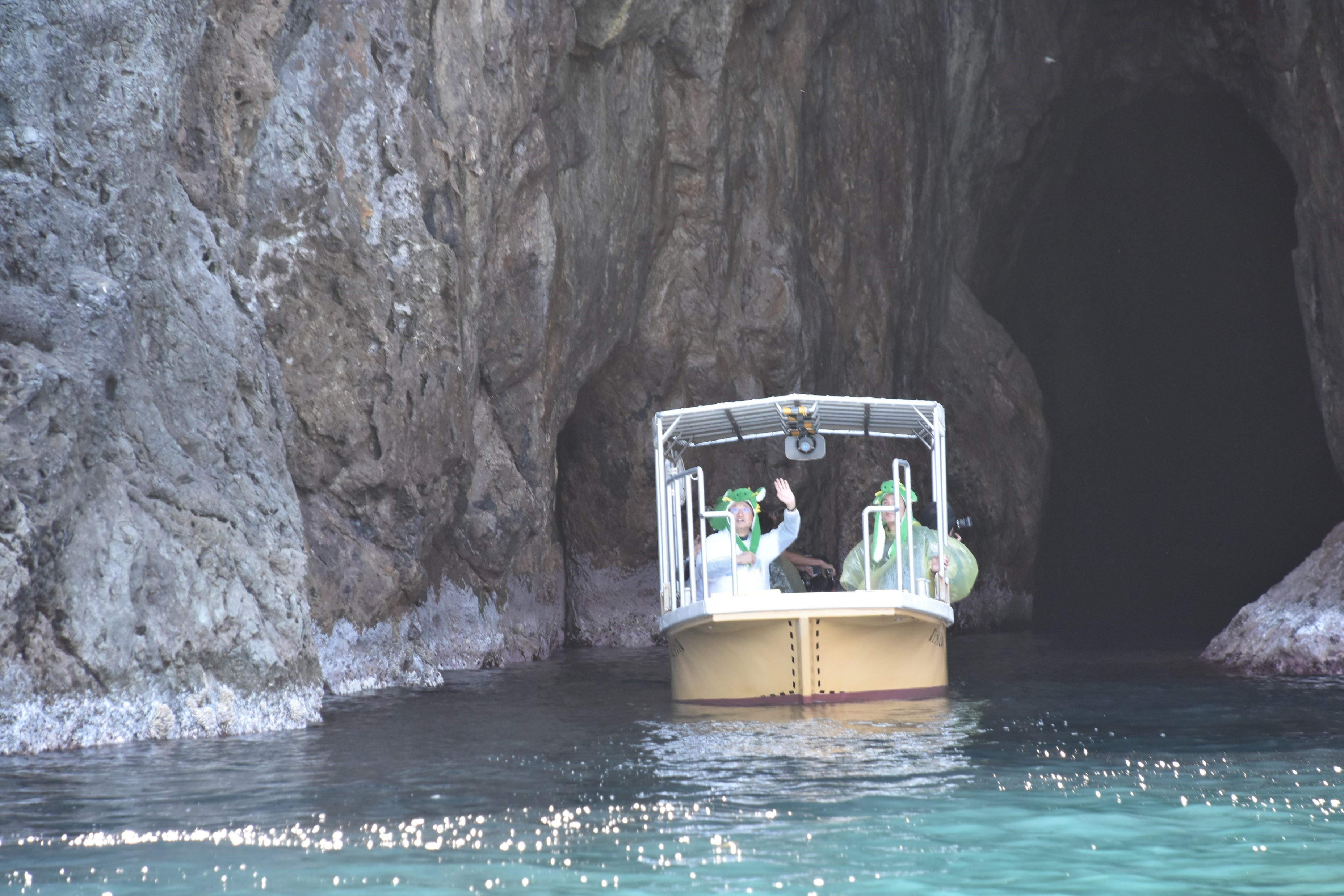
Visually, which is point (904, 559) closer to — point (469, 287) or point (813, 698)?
point (813, 698)

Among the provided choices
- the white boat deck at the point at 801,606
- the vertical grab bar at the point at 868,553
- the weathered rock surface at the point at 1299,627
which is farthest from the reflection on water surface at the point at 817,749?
the weathered rock surface at the point at 1299,627

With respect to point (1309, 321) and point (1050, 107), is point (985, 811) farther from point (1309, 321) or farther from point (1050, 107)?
point (1050, 107)

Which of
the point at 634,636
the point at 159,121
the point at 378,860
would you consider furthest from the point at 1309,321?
the point at 378,860

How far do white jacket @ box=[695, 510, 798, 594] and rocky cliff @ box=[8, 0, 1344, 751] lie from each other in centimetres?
336

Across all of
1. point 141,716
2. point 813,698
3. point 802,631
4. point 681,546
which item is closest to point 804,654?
point 802,631

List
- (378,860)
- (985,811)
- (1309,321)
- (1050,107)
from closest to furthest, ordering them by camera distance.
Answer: (378,860) < (985,811) < (1309,321) < (1050,107)

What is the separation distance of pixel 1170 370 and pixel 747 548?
90.1ft

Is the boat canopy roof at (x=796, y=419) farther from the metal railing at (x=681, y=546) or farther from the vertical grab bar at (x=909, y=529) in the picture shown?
the vertical grab bar at (x=909, y=529)

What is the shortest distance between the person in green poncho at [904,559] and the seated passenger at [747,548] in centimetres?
71

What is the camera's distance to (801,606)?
11328mm

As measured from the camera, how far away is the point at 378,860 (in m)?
5.43

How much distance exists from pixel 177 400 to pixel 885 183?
1672cm

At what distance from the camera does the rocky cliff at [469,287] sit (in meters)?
9.04

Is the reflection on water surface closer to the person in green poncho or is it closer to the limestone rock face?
the person in green poncho
